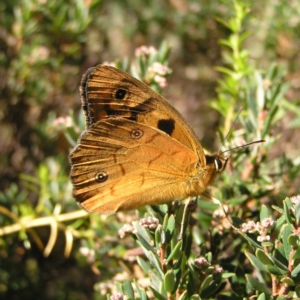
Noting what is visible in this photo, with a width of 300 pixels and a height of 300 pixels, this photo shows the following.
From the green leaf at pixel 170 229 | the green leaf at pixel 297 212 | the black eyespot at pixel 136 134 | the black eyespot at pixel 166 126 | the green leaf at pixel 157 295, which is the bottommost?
the green leaf at pixel 157 295

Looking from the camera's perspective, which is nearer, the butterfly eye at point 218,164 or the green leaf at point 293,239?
the green leaf at point 293,239

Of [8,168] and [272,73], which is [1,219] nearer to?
[8,168]

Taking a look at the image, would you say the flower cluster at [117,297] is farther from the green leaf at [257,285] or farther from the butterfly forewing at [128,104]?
the butterfly forewing at [128,104]

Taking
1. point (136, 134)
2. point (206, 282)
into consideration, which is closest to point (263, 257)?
point (206, 282)

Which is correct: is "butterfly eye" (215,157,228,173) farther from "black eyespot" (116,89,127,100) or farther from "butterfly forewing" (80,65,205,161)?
"black eyespot" (116,89,127,100)

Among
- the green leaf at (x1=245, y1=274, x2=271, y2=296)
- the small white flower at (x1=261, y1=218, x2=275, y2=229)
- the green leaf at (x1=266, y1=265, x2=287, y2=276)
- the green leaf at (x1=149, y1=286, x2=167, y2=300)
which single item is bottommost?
the green leaf at (x1=245, y1=274, x2=271, y2=296)

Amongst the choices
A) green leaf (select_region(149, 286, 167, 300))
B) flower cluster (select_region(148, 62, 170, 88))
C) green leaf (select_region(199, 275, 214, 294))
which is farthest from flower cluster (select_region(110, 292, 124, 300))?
flower cluster (select_region(148, 62, 170, 88))

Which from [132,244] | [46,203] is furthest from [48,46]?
[132,244]

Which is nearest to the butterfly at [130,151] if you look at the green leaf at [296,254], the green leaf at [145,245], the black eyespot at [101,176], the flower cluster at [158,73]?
the black eyespot at [101,176]
